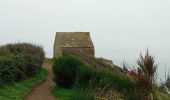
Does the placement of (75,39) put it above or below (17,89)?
above

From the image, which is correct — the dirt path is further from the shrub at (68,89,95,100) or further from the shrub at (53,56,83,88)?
the shrub at (68,89,95,100)

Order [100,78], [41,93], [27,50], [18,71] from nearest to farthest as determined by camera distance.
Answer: [100,78], [41,93], [18,71], [27,50]

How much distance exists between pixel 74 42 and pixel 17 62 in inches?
817

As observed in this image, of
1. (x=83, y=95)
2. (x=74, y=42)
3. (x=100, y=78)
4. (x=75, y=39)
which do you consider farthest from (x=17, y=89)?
(x=75, y=39)

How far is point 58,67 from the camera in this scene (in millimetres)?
25953

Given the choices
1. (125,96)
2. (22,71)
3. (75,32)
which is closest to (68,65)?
(22,71)

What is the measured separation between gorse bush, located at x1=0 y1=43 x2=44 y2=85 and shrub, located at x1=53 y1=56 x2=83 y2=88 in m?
1.94

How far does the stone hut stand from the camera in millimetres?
43688

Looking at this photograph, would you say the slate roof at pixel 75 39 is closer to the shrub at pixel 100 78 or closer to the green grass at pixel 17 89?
the green grass at pixel 17 89

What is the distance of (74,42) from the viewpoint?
148 feet

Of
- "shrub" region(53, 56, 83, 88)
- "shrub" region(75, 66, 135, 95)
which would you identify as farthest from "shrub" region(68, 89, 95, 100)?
"shrub" region(53, 56, 83, 88)

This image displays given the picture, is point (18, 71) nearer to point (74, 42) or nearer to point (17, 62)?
point (17, 62)

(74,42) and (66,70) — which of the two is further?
(74,42)

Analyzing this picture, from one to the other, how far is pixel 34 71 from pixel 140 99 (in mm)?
18520
